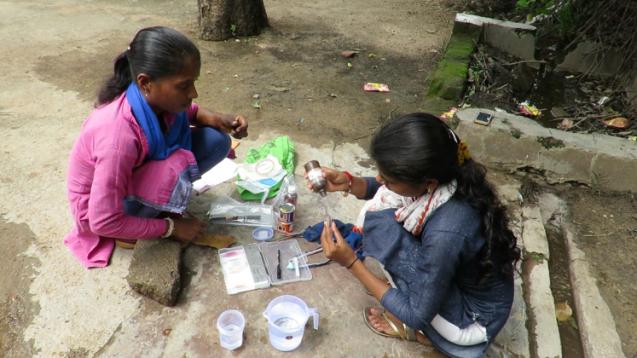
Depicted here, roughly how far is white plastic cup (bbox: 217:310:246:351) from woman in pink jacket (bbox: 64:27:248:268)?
57 cm

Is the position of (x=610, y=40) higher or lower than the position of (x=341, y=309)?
higher

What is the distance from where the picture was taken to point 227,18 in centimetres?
559

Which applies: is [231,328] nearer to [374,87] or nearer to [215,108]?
[215,108]

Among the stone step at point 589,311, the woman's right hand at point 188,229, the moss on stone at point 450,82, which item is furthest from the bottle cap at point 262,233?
the moss on stone at point 450,82

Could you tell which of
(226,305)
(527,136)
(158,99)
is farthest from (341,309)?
(527,136)

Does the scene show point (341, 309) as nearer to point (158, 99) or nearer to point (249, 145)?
point (158, 99)

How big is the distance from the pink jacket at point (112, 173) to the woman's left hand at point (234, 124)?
0.52 meters

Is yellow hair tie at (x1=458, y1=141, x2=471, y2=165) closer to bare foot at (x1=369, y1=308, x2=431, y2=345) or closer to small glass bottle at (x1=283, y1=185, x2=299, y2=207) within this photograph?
bare foot at (x1=369, y1=308, x2=431, y2=345)

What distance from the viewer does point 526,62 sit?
516 cm

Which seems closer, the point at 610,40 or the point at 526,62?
the point at 610,40

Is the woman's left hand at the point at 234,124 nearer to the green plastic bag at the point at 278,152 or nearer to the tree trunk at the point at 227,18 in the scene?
the green plastic bag at the point at 278,152

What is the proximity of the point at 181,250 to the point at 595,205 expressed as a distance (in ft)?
10.3

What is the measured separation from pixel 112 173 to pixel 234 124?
38.8 inches

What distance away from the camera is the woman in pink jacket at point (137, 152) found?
1.91 metres
